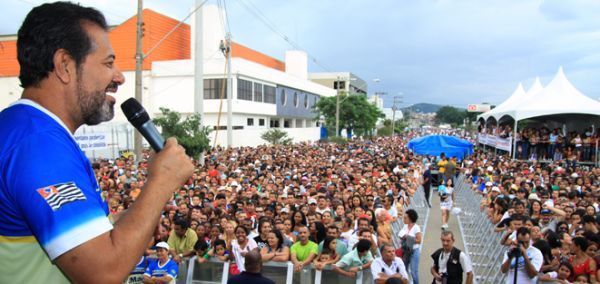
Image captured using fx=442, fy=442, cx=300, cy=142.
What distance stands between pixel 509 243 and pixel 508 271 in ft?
2.92

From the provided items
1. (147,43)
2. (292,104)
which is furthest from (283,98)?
(147,43)

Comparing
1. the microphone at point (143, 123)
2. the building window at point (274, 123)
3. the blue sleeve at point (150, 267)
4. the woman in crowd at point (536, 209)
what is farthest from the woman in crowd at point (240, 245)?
the building window at point (274, 123)

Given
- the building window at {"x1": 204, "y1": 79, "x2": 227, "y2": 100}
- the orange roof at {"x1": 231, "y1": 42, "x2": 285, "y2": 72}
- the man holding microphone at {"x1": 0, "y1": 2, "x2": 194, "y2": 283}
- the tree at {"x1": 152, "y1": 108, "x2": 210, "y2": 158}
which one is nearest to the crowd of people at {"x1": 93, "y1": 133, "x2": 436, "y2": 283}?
the man holding microphone at {"x1": 0, "y1": 2, "x2": 194, "y2": 283}

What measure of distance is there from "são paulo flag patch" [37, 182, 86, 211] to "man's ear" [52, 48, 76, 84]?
13.5 inches

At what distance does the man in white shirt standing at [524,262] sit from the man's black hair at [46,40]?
230 inches

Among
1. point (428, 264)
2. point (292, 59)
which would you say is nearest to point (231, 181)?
point (428, 264)

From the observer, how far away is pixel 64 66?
4.00 ft

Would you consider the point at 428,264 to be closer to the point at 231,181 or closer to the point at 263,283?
the point at 263,283

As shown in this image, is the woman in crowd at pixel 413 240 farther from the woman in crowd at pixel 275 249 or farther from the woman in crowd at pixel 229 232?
the woman in crowd at pixel 229 232

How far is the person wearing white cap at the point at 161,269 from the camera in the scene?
5680mm

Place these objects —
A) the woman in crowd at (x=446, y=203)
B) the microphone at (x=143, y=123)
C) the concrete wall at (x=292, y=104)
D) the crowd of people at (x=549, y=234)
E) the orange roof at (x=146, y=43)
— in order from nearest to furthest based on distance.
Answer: the microphone at (x=143, y=123)
the crowd of people at (x=549, y=234)
the woman in crowd at (x=446, y=203)
the orange roof at (x=146, y=43)
the concrete wall at (x=292, y=104)

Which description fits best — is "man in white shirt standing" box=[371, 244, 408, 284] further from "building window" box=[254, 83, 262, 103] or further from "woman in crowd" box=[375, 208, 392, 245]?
"building window" box=[254, 83, 262, 103]

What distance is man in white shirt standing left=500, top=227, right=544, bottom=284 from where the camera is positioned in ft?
19.3

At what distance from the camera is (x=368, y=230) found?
21.6 feet
